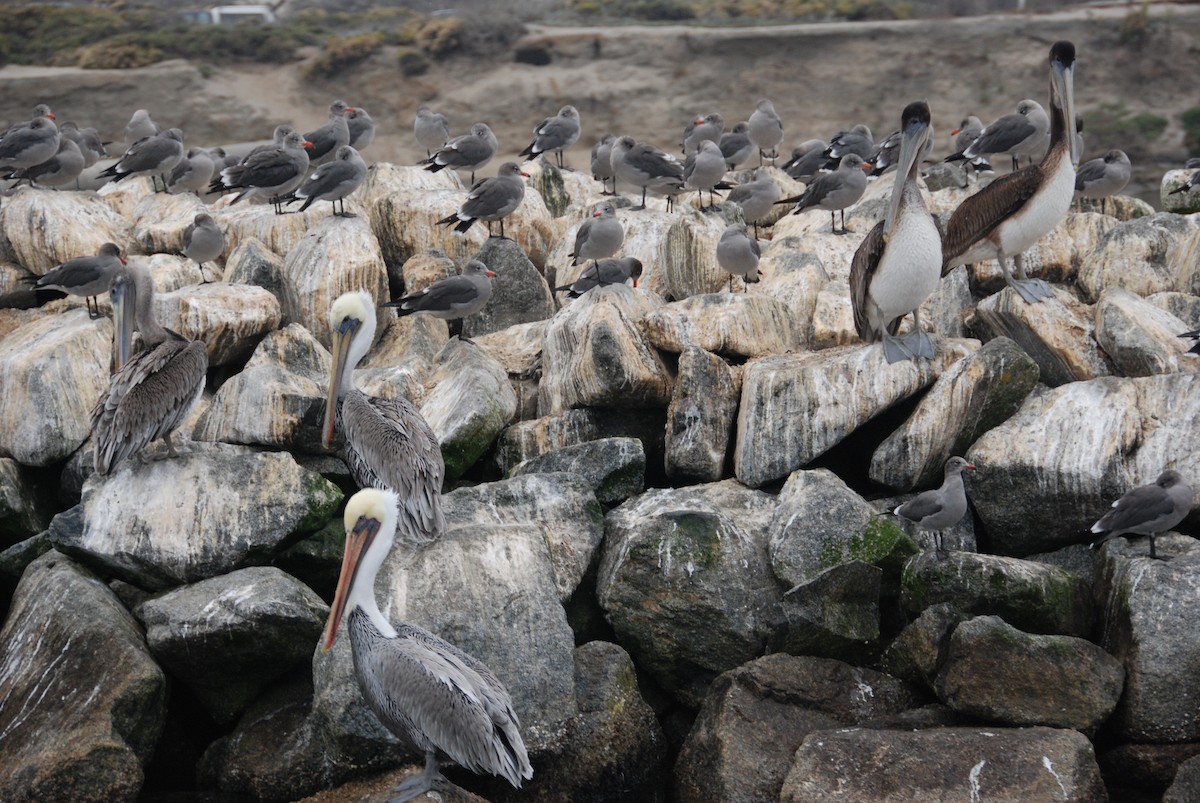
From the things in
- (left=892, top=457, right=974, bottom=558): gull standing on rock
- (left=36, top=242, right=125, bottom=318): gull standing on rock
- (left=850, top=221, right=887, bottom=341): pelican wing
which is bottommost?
(left=892, top=457, right=974, bottom=558): gull standing on rock

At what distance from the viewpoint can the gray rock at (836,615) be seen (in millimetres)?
7410

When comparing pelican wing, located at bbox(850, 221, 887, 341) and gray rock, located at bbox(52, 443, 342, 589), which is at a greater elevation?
pelican wing, located at bbox(850, 221, 887, 341)

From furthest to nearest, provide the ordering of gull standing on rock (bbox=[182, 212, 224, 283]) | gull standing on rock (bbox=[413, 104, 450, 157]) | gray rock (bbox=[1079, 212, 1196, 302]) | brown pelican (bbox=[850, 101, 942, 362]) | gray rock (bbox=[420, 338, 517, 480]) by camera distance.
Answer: gull standing on rock (bbox=[413, 104, 450, 157]) < gull standing on rock (bbox=[182, 212, 224, 283]) < gray rock (bbox=[1079, 212, 1196, 302]) < gray rock (bbox=[420, 338, 517, 480]) < brown pelican (bbox=[850, 101, 942, 362])

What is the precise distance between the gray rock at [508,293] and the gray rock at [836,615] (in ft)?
17.3

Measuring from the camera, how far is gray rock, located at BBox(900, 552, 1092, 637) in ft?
23.9

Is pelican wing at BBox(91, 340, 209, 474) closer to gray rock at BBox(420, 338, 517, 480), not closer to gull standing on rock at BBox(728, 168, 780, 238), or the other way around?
gray rock at BBox(420, 338, 517, 480)

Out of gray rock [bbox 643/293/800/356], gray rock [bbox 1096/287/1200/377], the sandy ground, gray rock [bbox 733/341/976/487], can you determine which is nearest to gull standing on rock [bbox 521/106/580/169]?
gray rock [bbox 643/293/800/356]

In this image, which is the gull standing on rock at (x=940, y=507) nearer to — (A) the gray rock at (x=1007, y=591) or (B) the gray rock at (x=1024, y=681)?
(A) the gray rock at (x=1007, y=591)

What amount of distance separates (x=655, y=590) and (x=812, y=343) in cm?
362

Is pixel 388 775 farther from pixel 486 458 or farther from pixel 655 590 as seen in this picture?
pixel 486 458

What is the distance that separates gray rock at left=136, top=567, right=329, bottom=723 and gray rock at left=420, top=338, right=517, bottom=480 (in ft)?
6.15

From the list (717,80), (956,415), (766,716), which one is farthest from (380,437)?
(717,80)

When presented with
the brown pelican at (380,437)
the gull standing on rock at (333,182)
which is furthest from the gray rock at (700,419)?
the gull standing on rock at (333,182)

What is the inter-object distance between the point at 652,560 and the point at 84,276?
5.80 meters
